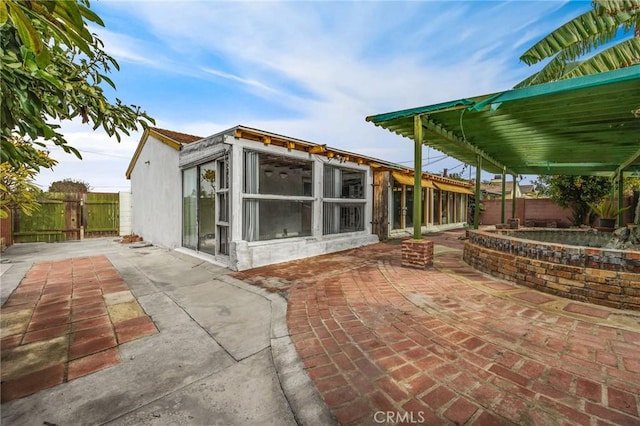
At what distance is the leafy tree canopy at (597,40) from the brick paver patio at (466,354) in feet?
13.3

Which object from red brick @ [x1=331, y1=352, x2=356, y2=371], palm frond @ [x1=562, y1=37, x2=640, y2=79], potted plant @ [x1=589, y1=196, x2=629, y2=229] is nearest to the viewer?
red brick @ [x1=331, y1=352, x2=356, y2=371]

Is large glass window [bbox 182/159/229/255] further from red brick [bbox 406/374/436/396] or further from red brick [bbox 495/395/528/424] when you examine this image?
red brick [bbox 495/395/528/424]

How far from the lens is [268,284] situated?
4840mm

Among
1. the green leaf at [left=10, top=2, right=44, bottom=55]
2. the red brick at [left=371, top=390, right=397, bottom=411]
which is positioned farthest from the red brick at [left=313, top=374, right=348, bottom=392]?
the green leaf at [left=10, top=2, right=44, bottom=55]

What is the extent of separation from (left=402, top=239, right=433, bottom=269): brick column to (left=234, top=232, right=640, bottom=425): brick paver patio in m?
1.10

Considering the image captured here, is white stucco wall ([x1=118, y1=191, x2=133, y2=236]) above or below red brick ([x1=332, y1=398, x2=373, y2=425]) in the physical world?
above

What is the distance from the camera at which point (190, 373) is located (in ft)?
7.59

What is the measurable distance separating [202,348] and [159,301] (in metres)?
1.93

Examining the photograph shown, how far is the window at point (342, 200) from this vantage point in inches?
329

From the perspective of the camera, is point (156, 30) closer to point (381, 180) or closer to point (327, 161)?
point (327, 161)

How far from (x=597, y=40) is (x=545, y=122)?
1.53 meters

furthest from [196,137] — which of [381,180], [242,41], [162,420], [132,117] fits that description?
[162,420]

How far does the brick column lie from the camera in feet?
17.9

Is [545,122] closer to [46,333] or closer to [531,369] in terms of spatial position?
[531,369]
